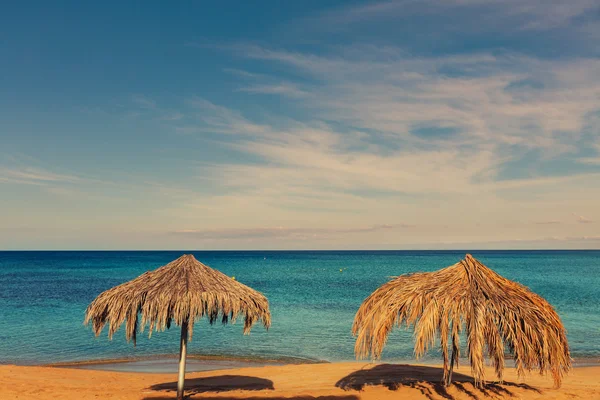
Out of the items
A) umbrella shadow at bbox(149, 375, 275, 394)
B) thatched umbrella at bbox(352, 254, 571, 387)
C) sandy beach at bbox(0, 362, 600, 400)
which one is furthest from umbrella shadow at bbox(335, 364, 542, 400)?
umbrella shadow at bbox(149, 375, 275, 394)

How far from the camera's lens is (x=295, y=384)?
531 inches

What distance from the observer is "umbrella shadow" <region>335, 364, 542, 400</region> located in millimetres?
11266

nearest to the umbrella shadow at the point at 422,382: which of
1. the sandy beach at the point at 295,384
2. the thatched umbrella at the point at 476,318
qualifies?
the sandy beach at the point at 295,384

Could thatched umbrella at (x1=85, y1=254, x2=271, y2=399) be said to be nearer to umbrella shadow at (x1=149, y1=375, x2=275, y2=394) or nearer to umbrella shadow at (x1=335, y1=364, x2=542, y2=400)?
umbrella shadow at (x1=149, y1=375, x2=275, y2=394)

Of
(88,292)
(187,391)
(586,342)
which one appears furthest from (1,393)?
(88,292)

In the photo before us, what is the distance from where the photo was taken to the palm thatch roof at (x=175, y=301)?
9.42 metres

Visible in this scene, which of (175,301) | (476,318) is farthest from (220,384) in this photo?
(476,318)

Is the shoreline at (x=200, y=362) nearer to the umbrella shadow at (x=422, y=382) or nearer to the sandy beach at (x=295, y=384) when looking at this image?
the sandy beach at (x=295, y=384)

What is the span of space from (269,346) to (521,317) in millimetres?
A: 14121

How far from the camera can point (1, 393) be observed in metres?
11.4

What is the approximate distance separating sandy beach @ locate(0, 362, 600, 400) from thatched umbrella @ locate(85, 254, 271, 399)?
9.27ft

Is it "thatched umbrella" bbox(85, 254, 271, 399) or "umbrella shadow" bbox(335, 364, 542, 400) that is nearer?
"thatched umbrella" bbox(85, 254, 271, 399)

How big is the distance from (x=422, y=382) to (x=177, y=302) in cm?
716

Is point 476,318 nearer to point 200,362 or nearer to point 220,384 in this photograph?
point 220,384
